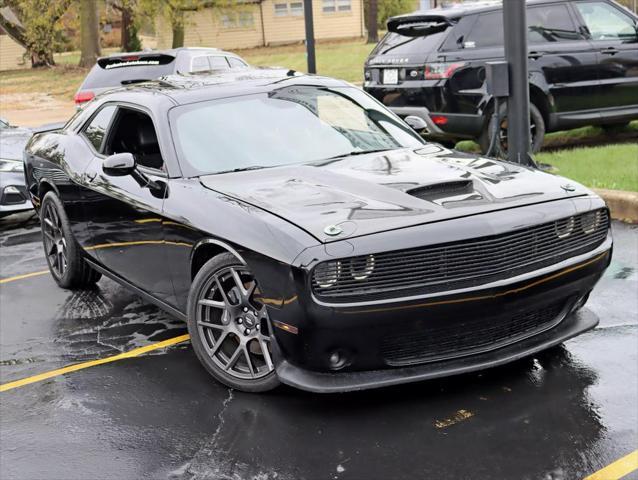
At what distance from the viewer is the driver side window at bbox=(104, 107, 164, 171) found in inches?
222

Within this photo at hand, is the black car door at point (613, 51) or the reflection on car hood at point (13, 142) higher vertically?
the black car door at point (613, 51)

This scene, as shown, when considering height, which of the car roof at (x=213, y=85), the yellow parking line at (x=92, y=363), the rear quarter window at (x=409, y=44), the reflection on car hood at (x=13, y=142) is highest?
the car roof at (x=213, y=85)

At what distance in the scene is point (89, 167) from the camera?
6172mm

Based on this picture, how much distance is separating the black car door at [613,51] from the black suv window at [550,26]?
0.21m

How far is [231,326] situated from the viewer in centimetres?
458

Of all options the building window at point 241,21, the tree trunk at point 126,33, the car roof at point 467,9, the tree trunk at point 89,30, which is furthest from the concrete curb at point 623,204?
the building window at point 241,21

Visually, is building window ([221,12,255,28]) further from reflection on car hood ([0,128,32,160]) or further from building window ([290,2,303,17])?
reflection on car hood ([0,128,32,160])

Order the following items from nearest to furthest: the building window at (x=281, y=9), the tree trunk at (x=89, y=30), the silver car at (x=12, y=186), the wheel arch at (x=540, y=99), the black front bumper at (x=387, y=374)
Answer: the black front bumper at (x=387, y=374)
the silver car at (x=12, y=186)
the wheel arch at (x=540, y=99)
the tree trunk at (x=89, y=30)
the building window at (x=281, y=9)

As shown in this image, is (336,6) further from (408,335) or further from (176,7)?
(408,335)

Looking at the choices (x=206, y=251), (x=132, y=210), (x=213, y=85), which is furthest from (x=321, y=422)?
(x=213, y=85)

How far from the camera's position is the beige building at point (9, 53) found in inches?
2117

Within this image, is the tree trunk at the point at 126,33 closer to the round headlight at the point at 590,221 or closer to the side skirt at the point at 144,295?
the side skirt at the point at 144,295

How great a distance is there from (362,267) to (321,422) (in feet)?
2.62

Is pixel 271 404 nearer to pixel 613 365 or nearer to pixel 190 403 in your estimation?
pixel 190 403
